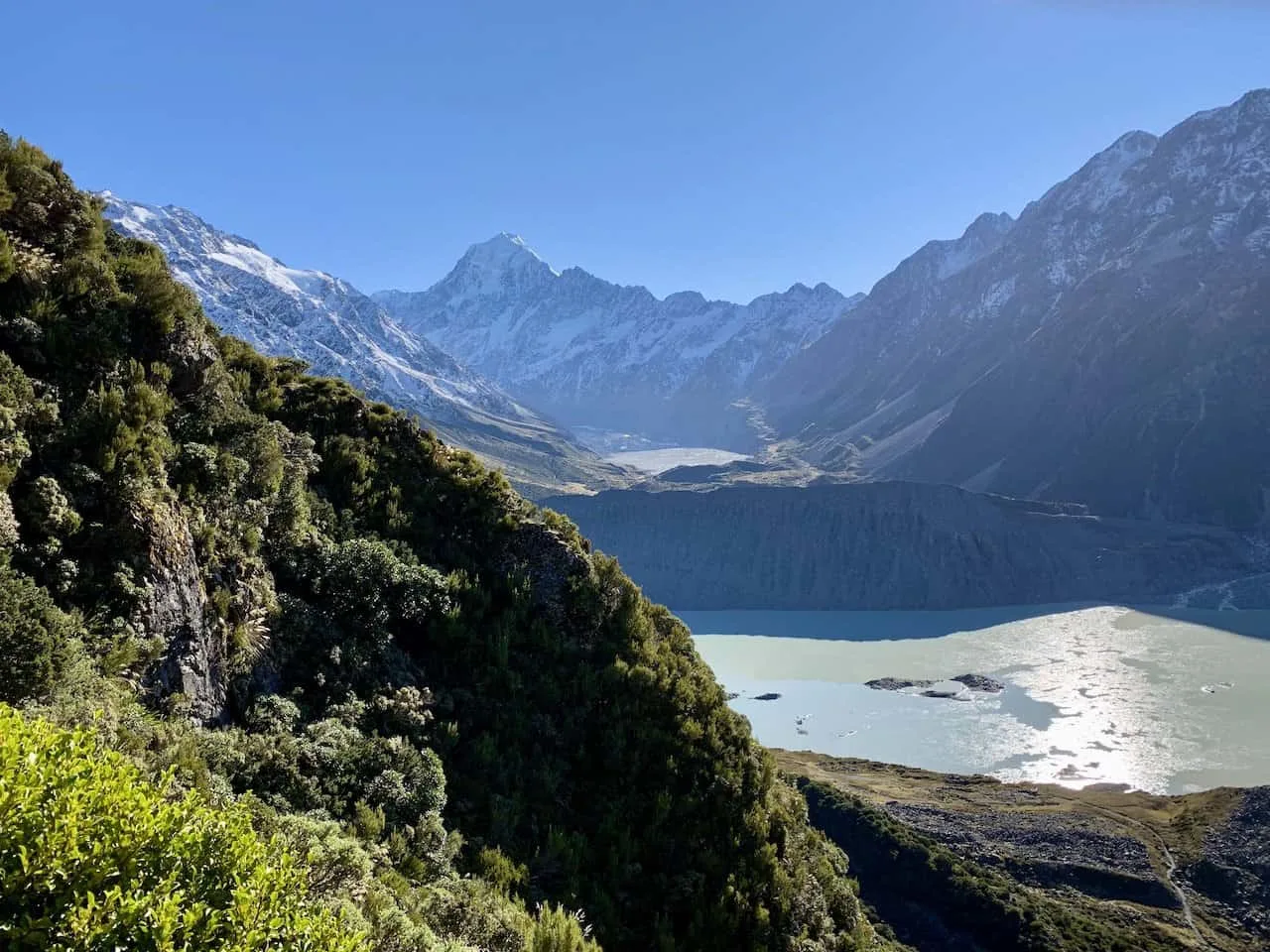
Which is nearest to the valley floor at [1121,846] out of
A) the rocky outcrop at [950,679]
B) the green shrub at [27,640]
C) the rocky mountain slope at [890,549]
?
the rocky outcrop at [950,679]

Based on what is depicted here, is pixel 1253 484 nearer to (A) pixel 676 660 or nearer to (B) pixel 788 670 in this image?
(B) pixel 788 670

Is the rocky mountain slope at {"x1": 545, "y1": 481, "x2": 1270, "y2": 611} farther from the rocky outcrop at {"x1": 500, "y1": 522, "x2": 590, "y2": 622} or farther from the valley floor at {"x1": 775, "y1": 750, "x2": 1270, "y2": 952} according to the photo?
the rocky outcrop at {"x1": 500, "y1": 522, "x2": 590, "y2": 622}

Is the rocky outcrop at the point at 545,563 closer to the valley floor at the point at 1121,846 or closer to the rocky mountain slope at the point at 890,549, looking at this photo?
the valley floor at the point at 1121,846

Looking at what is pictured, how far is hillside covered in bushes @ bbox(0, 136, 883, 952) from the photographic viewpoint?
866 cm

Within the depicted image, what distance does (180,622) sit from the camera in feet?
33.2

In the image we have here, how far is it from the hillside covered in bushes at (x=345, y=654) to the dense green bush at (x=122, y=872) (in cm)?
25

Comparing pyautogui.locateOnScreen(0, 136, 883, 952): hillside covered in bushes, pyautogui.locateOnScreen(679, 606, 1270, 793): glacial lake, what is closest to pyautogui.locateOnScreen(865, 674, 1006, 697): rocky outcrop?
pyautogui.locateOnScreen(679, 606, 1270, 793): glacial lake

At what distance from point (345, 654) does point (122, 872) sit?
7994 mm

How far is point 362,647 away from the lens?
12.7 metres

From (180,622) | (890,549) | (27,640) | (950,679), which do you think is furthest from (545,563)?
(890,549)

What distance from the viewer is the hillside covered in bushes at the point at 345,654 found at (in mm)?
8656

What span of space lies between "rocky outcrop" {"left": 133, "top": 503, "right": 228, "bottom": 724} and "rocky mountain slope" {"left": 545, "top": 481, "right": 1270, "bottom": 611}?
14670cm

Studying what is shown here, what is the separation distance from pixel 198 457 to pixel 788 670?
9921cm

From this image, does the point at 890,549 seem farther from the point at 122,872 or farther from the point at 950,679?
the point at 122,872
